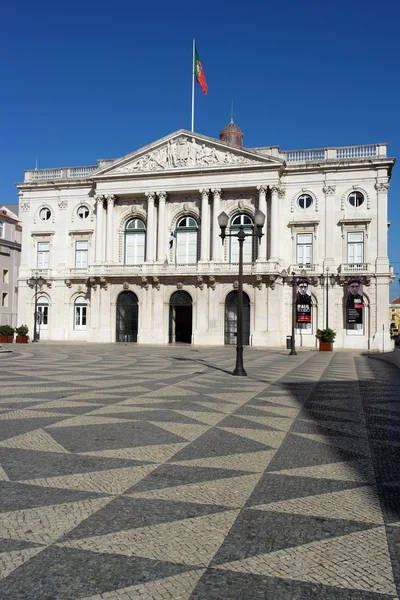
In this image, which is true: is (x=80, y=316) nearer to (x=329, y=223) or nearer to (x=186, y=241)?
(x=186, y=241)

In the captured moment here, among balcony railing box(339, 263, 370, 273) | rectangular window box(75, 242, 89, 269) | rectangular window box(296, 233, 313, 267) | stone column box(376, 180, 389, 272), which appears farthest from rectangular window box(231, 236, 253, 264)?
rectangular window box(75, 242, 89, 269)

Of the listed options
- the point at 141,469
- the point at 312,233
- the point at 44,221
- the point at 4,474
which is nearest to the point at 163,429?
the point at 141,469

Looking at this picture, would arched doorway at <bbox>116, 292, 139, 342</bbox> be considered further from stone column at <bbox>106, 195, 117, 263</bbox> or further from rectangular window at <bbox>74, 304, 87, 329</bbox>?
rectangular window at <bbox>74, 304, 87, 329</bbox>

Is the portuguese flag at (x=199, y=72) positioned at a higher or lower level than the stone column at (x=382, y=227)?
higher

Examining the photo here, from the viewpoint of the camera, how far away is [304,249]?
43375 mm

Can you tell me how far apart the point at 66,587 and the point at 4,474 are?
283cm

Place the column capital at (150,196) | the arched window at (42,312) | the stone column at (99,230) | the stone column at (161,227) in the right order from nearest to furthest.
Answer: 1. the stone column at (161,227)
2. the column capital at (150,196)
3. the stone column at (99,230)
4. the arched window at (42,312)

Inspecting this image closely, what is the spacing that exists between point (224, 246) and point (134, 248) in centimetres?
820

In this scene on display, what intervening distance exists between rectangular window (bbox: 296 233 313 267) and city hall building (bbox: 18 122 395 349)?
3.5 inches

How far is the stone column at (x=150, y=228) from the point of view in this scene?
44.6 m

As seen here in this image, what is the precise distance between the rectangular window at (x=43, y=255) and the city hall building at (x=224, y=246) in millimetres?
1901

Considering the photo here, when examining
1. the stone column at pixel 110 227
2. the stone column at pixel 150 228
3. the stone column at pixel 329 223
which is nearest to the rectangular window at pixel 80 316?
the stone column at pixel 110 227

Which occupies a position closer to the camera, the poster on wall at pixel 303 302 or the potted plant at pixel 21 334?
the potted plant at pixel 21 334

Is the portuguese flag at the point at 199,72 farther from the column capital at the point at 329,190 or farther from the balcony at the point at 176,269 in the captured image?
the balcony at the point at 176,269
